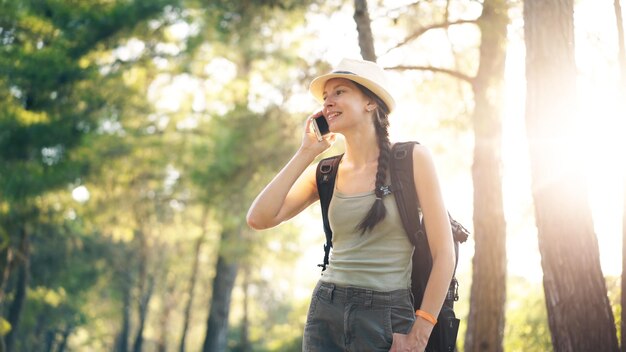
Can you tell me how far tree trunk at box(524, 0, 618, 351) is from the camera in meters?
5.45

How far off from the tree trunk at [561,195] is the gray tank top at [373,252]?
8.85ft

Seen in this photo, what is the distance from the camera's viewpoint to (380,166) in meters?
3.28

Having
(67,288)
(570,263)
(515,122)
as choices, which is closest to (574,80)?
(570,263)

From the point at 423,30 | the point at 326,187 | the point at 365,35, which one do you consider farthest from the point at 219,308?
the point at 326,187

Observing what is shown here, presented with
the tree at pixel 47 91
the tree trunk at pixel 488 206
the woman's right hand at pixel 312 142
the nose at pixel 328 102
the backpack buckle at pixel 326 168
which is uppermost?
the tree at pixel 47 91

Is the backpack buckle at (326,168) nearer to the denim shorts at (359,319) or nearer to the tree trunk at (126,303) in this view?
the denim shorts at (359,319)

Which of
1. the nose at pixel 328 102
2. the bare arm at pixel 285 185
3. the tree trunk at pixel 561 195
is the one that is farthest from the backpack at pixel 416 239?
the tree trunk at pixel 561 195

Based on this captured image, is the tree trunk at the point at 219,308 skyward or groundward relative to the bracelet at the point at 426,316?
skyward

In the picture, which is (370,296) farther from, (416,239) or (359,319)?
(416,239)

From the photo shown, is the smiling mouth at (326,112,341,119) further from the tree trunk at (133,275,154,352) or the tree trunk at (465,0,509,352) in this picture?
the tree trunk at (133,275,154,352)

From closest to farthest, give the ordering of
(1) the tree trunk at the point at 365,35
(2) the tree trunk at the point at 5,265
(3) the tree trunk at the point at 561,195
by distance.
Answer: (3) the tree trunk at the point at 561,195 < (1) the tree trunk at the point at 365,35 < (2) the tree trunk at the point at 5,265

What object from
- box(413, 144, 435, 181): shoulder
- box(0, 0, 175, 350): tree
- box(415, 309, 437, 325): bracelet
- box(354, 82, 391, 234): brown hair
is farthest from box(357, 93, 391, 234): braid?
box(0, 0, 175, 350): tree

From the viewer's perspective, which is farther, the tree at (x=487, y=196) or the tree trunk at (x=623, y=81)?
the tree at (x=487, y=196)

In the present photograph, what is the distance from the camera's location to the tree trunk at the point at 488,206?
1007 cm
